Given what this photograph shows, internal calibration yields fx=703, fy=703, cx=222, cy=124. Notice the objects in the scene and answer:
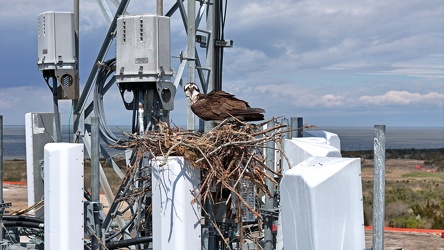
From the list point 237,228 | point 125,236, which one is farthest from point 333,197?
point 125,236

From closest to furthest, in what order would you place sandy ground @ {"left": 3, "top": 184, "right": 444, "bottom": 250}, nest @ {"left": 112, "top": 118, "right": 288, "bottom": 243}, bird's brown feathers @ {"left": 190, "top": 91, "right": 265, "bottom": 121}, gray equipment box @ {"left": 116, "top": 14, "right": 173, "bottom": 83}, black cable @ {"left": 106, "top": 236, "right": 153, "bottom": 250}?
1. nest @ {"left": 112, "top": 118, "right": 288, "bottom": 243}
2. bird's brown feathers @ {"left": 190, "top": 91, "right": 265, "bottom": 121}
3. black cable @ {"left": 106, "top": 236, "right": 153, "bottom": 250}
4. gray equipment box @ {"left": 116, "top": 14, "right": 173, "bottom": 83}
5. sandy ground @ {"left": 3, "top": 184, "right": 444, "bottom": 250}

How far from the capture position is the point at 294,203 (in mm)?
4164

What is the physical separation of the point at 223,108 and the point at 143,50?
141 cm

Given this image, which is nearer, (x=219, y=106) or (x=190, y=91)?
(x=219, y=106)

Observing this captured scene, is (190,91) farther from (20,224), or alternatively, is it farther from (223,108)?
(20,224)

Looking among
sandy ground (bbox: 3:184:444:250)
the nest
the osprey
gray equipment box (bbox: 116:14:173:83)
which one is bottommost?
sandy ground (bbox: 3:184:444:250)

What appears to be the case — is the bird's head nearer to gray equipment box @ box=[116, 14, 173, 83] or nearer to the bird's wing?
gray equipment box @ box=[116, 14, 173, 83]

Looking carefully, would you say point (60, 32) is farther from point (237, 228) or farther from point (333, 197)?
point (333, 197)

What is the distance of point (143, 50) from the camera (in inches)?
302

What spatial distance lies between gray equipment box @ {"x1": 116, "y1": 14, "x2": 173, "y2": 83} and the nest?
1006 millimetres

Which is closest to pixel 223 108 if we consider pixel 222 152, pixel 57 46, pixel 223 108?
pixel 223 108

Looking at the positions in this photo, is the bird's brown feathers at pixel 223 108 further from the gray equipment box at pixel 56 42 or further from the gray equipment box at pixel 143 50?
the gray equipment box at pixel 56 42

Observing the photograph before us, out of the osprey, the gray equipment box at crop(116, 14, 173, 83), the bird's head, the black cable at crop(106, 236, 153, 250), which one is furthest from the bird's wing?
the black cable at crop(106, 236, 153, 250)

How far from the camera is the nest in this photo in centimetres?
630
